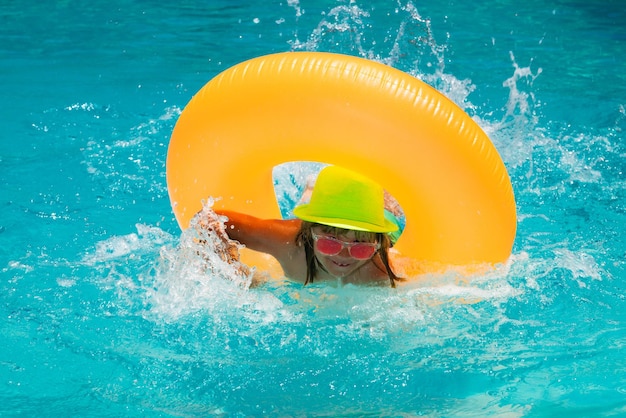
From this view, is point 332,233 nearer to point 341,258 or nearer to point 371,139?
point 341,258

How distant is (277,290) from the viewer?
469 cm

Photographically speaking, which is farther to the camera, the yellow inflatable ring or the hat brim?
the hat brim

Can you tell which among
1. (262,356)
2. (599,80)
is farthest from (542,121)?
(262,356)

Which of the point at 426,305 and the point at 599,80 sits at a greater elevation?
the point at 599,80

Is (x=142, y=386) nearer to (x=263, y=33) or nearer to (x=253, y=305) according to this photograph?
(x=253, y=305)

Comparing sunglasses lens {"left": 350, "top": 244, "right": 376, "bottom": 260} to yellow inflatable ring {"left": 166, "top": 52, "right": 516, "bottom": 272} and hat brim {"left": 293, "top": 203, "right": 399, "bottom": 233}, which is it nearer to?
hat brim {"left": 293, "top": 203, "right": 399, "bottom": 233}

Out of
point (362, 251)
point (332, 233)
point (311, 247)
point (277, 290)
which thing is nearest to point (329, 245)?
point (332, 233)

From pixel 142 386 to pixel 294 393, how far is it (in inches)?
28.8

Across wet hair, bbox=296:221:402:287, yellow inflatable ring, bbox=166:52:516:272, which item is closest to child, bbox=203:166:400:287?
wet hair, bbox=296:221:402:287

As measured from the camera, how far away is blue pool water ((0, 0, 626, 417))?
4047 mm

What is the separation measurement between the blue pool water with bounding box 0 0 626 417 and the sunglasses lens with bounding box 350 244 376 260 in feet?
1.04

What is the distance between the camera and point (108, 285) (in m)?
4.88

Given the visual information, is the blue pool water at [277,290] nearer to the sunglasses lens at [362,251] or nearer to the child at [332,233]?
the child at [332,233]

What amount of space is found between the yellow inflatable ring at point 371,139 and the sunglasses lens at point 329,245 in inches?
15.0
